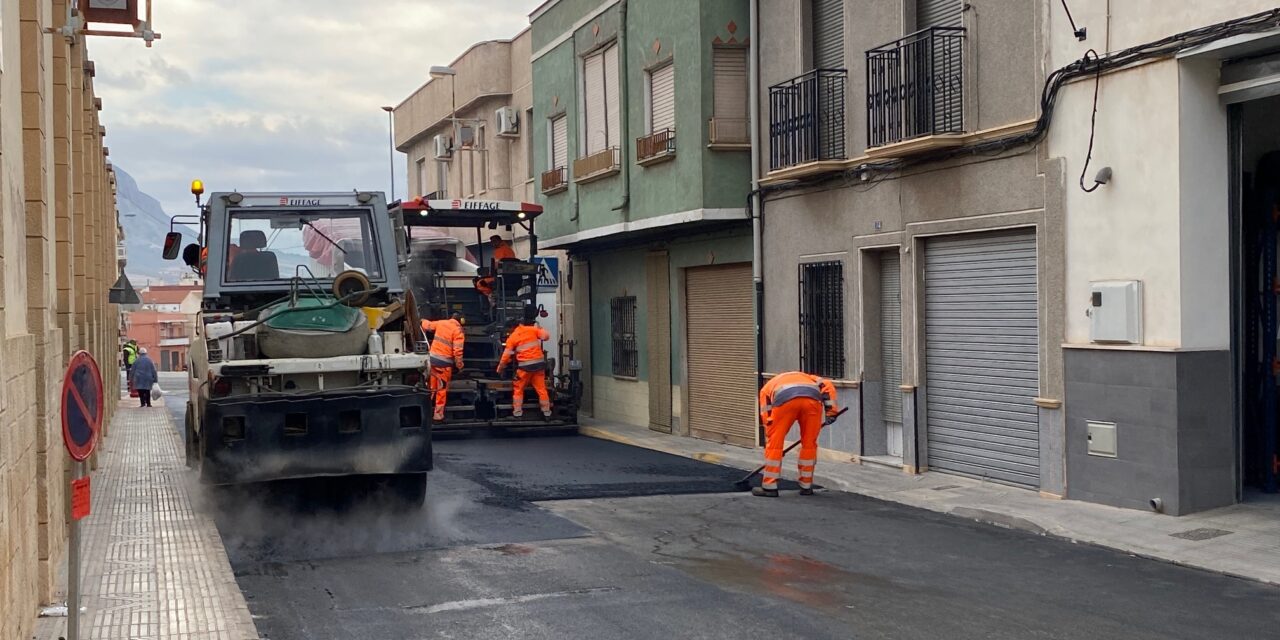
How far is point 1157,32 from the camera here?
10.3 meters

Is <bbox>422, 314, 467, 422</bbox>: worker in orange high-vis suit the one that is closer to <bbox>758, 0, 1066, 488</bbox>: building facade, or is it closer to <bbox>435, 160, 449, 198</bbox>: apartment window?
<bbox>758, 0, 1066, 488</bbox>: building facade

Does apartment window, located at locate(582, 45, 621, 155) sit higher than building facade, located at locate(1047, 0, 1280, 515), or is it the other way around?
apartment window, located at locate(582, 45, 621, 155)

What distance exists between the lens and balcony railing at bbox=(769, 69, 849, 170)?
48.8ft

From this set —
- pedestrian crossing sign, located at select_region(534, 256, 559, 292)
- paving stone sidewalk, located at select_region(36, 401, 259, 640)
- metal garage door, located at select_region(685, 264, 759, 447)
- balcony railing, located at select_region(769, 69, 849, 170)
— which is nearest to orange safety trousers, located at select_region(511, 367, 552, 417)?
pedestrian crossing sign, located at select_region(534, 256, 559, 292)

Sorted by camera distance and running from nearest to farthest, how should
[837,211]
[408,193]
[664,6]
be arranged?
[837,211] < [664,6] < [408,193]

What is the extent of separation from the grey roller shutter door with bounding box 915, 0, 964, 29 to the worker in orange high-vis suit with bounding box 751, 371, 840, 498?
3.91m

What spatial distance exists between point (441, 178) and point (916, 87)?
21356 millimetres

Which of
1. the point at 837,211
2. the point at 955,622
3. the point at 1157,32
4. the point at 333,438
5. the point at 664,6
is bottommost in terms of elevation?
the point at 955,622

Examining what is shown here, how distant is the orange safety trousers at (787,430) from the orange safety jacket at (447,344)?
6858 mm

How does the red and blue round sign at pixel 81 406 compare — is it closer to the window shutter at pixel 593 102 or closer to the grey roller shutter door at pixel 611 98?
the grey roller shutter door at pixel 611 98

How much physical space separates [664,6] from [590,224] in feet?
13.7

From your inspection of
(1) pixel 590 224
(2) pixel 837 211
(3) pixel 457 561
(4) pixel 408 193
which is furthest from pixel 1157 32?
(4) pixel 408 193

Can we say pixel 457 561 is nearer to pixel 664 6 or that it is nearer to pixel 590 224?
pixel 664 6

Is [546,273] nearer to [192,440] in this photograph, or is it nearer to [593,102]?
[593,102]
